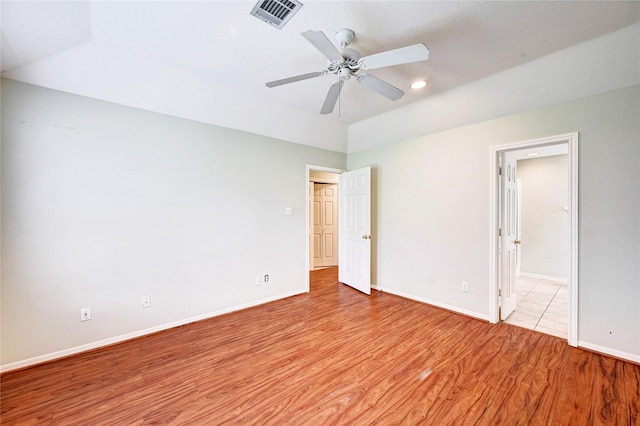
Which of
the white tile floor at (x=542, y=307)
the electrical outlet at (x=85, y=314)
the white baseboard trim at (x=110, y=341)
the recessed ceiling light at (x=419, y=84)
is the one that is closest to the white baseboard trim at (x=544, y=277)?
the white tile floor at (x=542, y=307)

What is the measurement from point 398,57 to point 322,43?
53 centimetres

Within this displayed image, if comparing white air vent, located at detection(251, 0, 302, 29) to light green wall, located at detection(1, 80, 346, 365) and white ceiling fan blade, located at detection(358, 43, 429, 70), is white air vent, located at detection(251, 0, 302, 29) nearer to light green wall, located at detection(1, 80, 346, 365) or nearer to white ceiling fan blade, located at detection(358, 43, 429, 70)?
white ceiling fan blade, located at detection(358, 43, 429, 70)

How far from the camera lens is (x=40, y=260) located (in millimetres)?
2215

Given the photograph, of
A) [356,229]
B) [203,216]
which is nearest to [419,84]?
[356,229]

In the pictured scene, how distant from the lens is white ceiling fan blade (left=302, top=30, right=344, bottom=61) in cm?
155

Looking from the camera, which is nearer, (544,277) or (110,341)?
(110,341)

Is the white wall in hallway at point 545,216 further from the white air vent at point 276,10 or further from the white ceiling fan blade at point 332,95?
the white air vent at point 276,10

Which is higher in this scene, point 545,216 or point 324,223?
point 545,216

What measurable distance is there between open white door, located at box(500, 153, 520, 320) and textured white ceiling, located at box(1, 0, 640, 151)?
892 millimetres

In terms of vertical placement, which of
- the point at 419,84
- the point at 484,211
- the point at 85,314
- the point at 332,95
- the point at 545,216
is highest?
the point at 419,84

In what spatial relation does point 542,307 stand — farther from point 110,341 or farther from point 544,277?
point 110,341

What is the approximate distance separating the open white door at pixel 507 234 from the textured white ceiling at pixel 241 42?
0.89m

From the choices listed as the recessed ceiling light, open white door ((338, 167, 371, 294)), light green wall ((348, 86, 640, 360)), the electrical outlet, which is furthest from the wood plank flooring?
the recessed ceiling light

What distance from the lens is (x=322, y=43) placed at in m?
1.66
